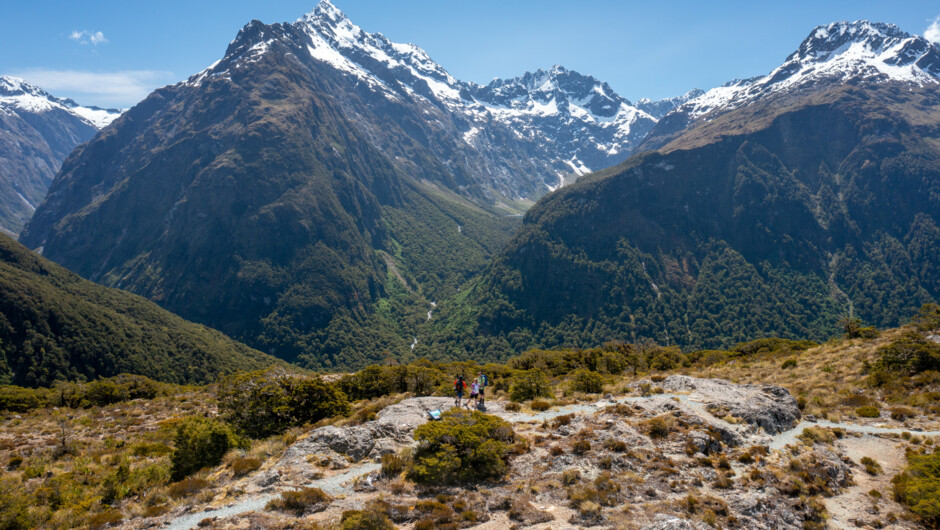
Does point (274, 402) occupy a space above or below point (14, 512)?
above

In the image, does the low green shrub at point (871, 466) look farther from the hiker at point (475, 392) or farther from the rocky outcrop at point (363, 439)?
the rocky outcrop at point (363, 439)

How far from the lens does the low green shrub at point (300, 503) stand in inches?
772

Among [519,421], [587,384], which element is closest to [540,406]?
[519,421]

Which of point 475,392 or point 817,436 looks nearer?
point 817,436

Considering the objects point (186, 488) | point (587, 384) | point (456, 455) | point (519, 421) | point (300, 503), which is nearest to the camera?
point (300, 503)

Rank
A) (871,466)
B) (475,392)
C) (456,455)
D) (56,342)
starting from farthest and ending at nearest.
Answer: (56,342) → (475,392) → (871,466) → (456,455)

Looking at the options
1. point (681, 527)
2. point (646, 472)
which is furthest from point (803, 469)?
point (681, 527)

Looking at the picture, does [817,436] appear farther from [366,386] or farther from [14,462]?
[14,462]

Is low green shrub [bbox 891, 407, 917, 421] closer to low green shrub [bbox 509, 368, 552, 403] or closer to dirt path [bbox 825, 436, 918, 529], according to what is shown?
dirt path [bbox 825, 436, 918, 529]

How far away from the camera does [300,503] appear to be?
19.6 m

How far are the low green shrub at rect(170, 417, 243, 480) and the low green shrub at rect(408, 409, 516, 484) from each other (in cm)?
1279

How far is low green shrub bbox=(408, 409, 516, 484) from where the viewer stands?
2286cm

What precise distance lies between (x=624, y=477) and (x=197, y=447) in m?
25.4

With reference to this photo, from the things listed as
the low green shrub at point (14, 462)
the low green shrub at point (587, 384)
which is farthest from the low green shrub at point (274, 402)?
the low green shrub at point (587, 384)
